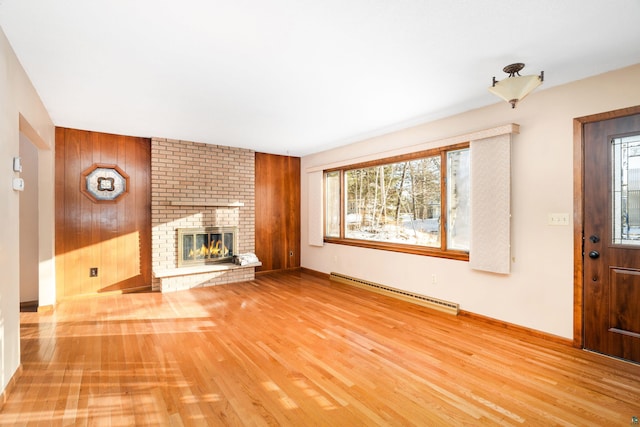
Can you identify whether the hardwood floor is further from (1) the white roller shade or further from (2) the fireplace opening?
(2) the fireplace opening

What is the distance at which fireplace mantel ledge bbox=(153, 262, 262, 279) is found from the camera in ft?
16.2

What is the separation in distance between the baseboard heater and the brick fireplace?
5.87 feet

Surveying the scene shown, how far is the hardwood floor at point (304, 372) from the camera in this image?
198 centimetres

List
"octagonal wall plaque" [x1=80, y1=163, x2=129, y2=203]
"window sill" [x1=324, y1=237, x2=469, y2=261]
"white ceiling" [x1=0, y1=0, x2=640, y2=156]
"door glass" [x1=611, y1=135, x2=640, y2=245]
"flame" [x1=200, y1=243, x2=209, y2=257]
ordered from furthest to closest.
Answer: "flame" [x1=200, y1=243, x2=209, y2=257] → "octagonal wall plaque" [x1=80, y1=163, x2=129, y2=203] → "window sill" [x1=324, y1=237, x2=469, y2=261] → "door glass" [x1=611, y1=135, x2=640, y2=245] → "white ceiling" [x1=0, y1=0, x2=640, y2=156]

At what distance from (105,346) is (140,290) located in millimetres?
2289

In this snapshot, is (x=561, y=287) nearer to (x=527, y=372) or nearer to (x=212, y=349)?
(x=527, y=372)

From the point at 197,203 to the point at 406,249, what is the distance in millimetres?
3631

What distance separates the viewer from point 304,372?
2492mm

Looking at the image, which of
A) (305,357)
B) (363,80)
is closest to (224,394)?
(305,357)

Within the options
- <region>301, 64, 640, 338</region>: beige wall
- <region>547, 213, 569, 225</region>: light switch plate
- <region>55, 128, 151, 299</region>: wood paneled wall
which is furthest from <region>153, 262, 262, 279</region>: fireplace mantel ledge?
<region>547, 213, 569, 225</region>: light switch plate

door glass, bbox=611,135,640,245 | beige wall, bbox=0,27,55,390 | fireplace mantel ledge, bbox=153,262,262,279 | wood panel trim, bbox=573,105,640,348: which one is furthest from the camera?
fireplace mantel ledge, bbox=153,262,262,279

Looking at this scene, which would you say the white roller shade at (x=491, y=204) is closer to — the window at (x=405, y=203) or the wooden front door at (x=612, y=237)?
the window at (x=405, y=203)

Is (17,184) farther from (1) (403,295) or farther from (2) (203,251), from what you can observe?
(1) (403,295)

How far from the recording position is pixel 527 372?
249cm
